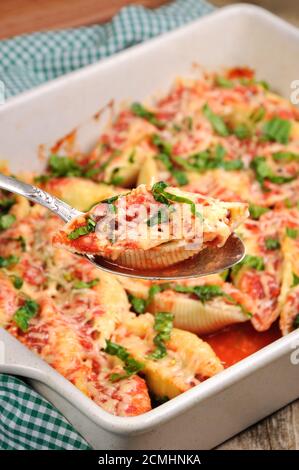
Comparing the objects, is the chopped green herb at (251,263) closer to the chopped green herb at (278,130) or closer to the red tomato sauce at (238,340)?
the red tomato sauce at (238,340)

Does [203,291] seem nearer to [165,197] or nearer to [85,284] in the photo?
[85,284]

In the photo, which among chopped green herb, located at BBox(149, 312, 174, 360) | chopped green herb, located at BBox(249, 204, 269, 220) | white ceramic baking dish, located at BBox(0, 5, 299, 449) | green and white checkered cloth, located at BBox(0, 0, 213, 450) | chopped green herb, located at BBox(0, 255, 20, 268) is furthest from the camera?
green and white checkered cloth, located at BBox(0, 0, 213, 450)

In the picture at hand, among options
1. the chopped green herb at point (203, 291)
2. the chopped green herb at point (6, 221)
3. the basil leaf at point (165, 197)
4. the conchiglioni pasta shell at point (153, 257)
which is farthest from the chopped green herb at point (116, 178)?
the basil leaf at point (165, 197)

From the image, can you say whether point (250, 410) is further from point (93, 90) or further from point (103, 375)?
point (93, 90)

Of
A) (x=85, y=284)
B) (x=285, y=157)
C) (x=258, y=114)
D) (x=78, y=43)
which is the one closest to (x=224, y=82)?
(x=258, y=114)

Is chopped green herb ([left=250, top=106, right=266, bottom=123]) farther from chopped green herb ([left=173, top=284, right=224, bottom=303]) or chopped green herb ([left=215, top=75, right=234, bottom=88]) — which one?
chopped green herb ([left=173, top=284, right=224, bottom=303])

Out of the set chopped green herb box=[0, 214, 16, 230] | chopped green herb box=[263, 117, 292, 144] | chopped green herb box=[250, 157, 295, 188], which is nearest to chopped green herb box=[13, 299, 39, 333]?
chopped green herb box=[0, 214, 16, 230]

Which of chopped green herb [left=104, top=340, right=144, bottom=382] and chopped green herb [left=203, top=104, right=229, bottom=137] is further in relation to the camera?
chopped green herb [left=203, top=104, right=229, bottom=137]
